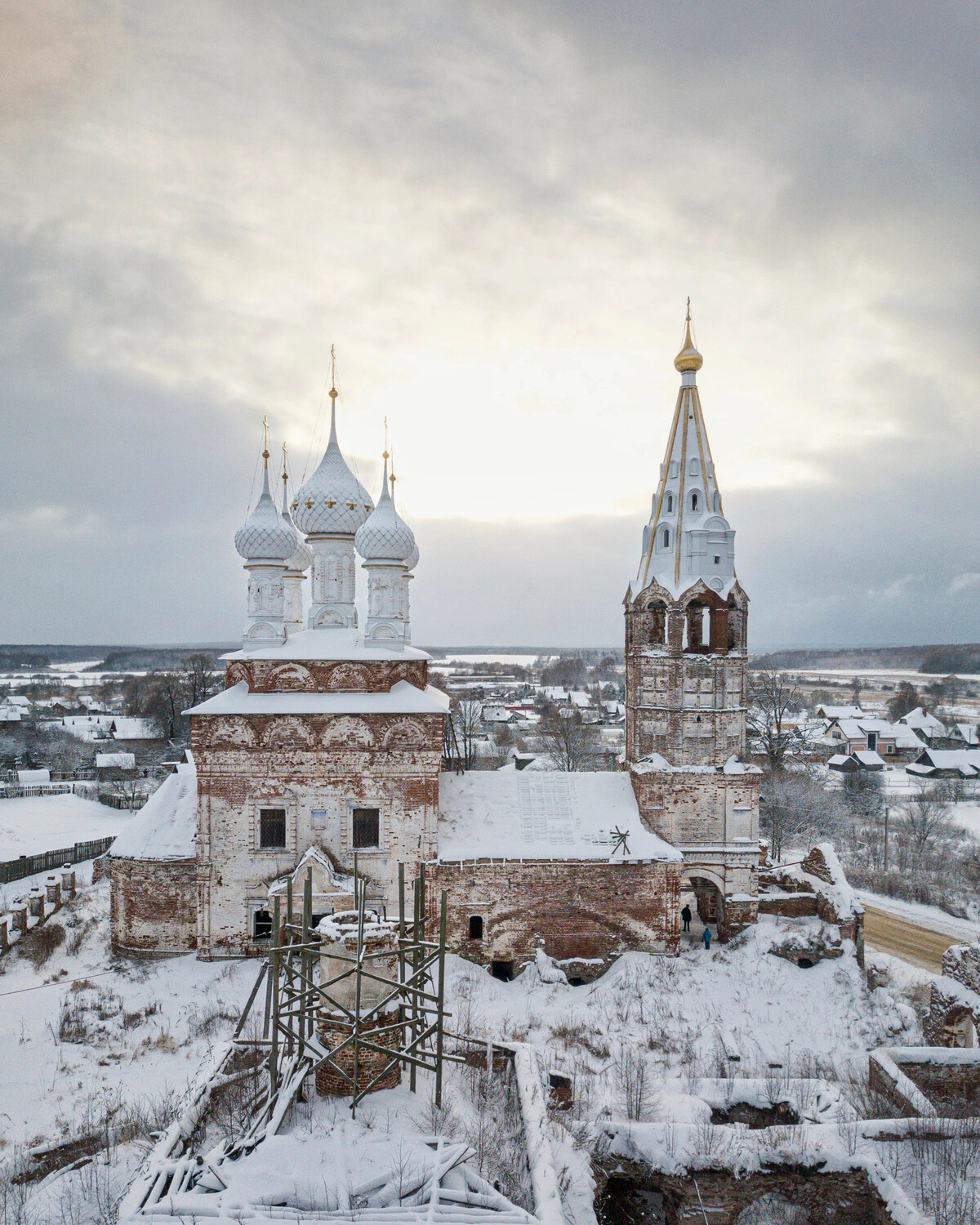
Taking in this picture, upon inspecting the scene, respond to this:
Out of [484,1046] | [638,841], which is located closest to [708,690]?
[638,841]

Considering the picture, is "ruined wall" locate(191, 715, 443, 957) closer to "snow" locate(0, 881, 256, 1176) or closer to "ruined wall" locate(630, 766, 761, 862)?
"snow" locate(0, 881, 256, 1176)

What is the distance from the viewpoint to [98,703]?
90500 millimetres

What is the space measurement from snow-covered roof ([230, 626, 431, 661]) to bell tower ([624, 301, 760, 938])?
6.11 meters

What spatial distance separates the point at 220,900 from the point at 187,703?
1776 inches

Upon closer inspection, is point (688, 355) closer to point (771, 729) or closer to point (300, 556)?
point (300, 556)

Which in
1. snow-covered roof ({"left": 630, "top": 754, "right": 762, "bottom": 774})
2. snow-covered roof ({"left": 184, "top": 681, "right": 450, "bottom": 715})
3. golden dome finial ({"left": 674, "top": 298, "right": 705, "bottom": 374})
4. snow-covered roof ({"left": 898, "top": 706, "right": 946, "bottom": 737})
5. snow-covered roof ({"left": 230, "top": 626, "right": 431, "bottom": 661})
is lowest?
snow-covered roof ({"left": 898, "top": 706, "right": 946, "bottom": 737})

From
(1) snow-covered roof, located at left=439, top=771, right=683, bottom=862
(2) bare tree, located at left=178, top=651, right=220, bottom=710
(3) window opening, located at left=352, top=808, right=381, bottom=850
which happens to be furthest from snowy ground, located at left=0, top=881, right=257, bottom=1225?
(2) bare tree, located at left=178, top=651, right=220, bottom=710

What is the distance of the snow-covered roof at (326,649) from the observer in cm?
1866

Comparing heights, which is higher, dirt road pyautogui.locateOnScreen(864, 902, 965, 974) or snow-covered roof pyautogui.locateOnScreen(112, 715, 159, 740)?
snow-covered roof pyautogui.locateOnScreen(112, 715, 159, 740)

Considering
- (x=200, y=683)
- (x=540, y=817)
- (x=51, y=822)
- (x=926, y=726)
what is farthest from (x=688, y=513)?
(x=926, y=726)

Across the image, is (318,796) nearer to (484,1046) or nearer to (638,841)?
(638,841)

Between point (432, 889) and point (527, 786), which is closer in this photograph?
point (432, 889)

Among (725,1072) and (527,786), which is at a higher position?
(527,786)

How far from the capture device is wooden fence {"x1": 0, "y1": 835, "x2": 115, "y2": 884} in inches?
1045
